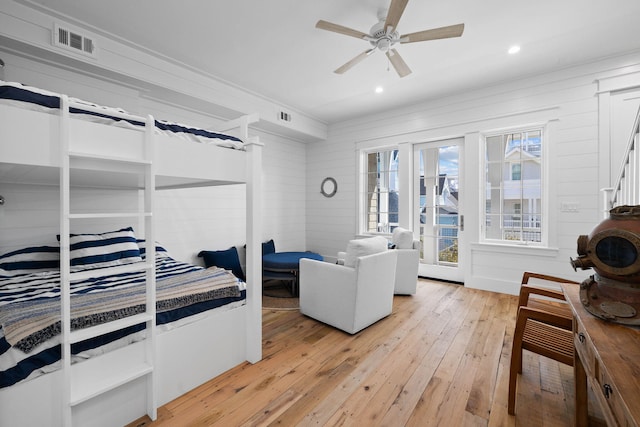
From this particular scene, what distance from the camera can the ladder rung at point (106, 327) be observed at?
4.44 ft

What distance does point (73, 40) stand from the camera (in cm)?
259

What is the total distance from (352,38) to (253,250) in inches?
91.1

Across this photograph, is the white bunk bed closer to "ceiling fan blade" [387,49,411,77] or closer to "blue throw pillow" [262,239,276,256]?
"ceiling fan blade" [387,49,411,77]

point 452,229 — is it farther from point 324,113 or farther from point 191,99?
point 191,99

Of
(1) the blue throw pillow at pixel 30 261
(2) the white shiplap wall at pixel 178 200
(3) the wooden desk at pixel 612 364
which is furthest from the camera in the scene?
(2) the white shiplap wall at pixel 178 200

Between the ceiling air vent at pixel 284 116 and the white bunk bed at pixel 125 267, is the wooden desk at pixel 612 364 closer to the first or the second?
the white bunk bed at pixel 125 267

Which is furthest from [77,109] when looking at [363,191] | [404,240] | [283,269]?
[363,191]

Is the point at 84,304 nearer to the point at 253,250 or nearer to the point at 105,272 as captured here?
the point at 105,272

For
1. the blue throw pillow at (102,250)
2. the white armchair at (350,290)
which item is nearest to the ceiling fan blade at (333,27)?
the white armchair at (350,290)

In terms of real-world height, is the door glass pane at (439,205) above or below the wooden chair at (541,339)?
above

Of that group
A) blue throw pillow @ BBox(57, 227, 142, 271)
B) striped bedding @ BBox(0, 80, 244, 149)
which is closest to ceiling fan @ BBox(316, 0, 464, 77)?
striped bedding @ BBox(0, 80, 244, 149)

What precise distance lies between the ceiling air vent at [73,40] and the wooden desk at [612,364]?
398 cm

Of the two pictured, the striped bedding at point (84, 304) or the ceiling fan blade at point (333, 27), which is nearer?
the striped bedding at point (84, 304)

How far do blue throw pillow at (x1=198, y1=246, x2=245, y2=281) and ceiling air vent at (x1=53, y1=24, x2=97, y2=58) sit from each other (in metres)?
2.48
